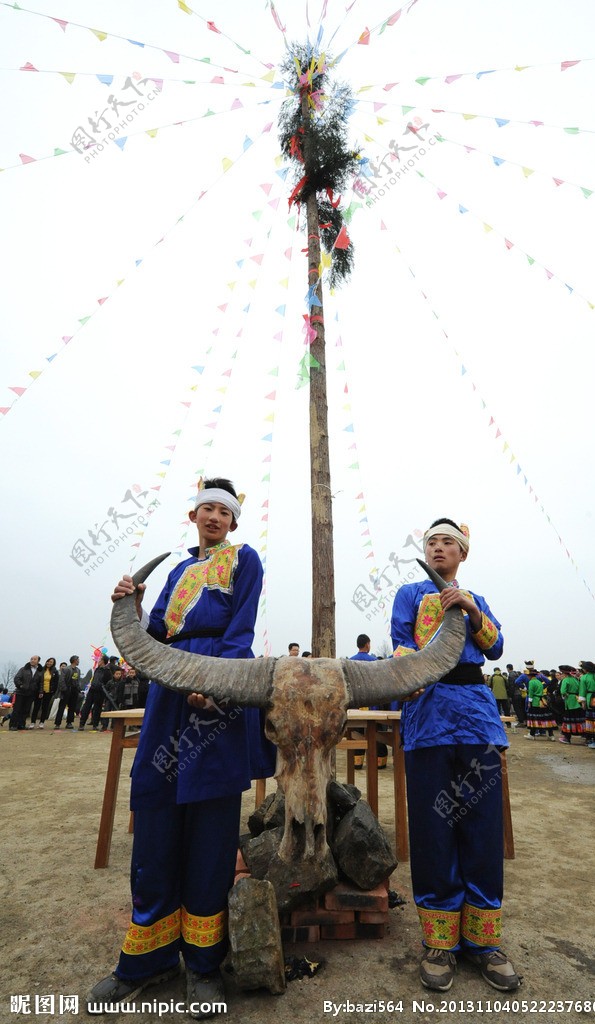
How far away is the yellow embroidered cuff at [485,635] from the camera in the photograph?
289 centimetres

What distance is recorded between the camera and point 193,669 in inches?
95.2

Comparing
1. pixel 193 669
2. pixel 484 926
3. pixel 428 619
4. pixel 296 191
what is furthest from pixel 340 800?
pixel 296 191

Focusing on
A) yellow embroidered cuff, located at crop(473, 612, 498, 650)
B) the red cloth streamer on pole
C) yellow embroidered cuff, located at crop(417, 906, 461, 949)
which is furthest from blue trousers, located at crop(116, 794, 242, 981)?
the red cloth streamer on pole

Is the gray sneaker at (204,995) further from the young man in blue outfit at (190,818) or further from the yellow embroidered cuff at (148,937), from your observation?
the yellow embroidered cuff at (148,937)

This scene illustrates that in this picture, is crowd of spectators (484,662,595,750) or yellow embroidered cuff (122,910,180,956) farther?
crowd of spectators (484,662,595,750)

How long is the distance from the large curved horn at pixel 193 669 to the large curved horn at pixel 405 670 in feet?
1.52

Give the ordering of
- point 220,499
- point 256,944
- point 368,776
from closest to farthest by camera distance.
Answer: point 256,944, point 220,499, point 368,776

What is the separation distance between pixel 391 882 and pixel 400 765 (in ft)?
2.83

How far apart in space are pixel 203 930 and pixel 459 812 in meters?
1.48

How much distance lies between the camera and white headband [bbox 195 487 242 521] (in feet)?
10.3

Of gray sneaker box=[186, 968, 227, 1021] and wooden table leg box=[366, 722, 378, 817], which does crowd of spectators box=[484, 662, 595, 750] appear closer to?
wooden table leg box=[366, 722, 378, 817]

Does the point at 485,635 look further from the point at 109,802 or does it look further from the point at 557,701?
the point at 557,701

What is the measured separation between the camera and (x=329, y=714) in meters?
2.43

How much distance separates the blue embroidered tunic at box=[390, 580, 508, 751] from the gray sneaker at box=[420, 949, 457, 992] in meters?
1.00
